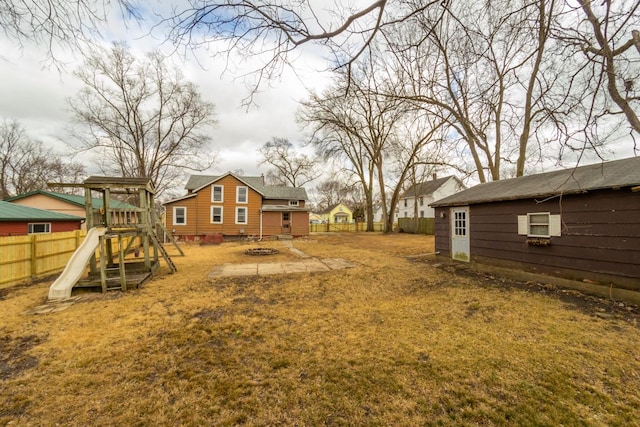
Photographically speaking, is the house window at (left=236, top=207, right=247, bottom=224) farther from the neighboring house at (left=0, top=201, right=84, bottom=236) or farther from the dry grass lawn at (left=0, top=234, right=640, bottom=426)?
the dry grass lawn at (left=0, top=234, right=640, bottom=426)

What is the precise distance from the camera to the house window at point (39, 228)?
1153 cm

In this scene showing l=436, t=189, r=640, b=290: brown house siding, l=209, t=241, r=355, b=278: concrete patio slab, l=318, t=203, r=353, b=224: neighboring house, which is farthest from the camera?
l=318, t=203, r=353, b=224: neighboring house

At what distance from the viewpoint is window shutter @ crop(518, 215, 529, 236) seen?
7047 millimetres

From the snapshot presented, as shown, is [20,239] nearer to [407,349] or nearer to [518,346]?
[407,349]

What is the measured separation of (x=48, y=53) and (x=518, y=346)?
6218 mm

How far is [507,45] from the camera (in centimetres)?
358

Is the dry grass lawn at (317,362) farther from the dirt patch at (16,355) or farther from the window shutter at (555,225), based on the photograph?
the window shutter at (555,225)

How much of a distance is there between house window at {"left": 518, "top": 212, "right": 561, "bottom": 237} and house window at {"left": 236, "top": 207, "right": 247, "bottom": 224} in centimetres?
1692

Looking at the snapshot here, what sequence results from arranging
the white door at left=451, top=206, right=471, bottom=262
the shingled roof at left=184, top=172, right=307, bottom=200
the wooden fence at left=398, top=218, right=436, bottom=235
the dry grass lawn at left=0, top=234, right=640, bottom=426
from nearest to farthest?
the dry grass lawn at left=0, top=234, right=640, bottom=426, the white door at left=451, top=206, right=471, bottom=262, the shingled roof at left=184, top=172, right=307, bottom=200, the wooden fence at left=398, top=218, right=436, bottom=235

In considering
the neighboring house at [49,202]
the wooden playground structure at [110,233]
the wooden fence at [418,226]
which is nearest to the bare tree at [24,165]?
the neighboring house at [49,202]

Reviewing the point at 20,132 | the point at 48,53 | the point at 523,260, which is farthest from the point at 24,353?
the point at 20,132

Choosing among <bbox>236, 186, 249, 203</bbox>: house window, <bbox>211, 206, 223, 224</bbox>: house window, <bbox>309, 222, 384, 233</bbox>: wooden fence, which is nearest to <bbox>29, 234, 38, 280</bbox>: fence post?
<bbox>211, 206, 223, 224</bbox>: house window

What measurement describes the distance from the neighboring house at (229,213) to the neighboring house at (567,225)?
1406cm

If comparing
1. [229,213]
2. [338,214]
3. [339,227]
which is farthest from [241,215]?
[338,214]
